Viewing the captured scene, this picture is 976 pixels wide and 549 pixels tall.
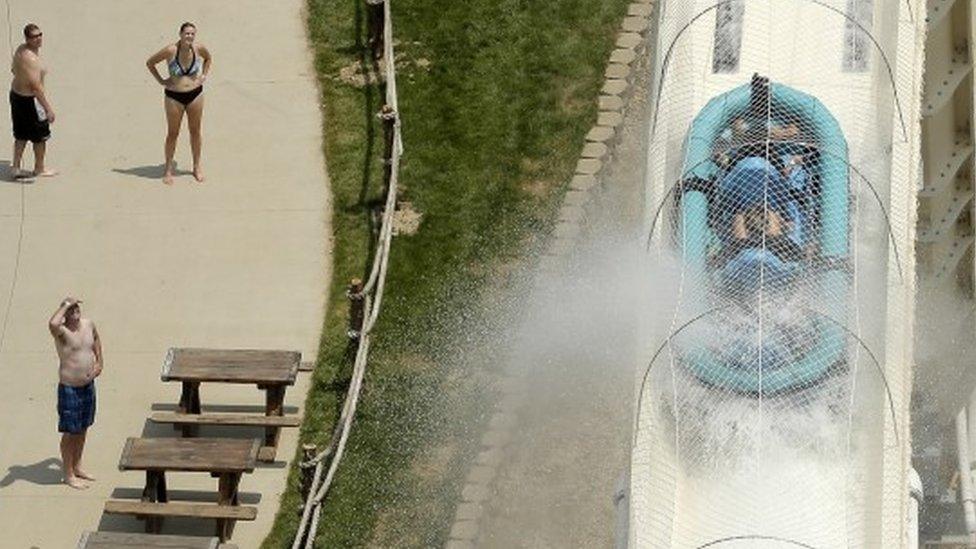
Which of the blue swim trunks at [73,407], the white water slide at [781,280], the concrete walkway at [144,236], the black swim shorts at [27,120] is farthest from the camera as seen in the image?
the black swim shorts at [27,120]

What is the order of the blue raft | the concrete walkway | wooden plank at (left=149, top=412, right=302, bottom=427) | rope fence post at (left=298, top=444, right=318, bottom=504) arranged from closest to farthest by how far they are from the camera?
the blue raft, rope fence post at (left=298, top=444, right=318, bottom=504), wooden plank at (left=149, top=412, right=302, bottom=427), the concrete walkway

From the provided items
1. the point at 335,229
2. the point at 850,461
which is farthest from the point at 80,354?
the point at 850,461

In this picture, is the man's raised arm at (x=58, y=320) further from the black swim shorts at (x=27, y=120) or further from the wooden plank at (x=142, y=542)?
the black swim shorts at (x=27, y=120)

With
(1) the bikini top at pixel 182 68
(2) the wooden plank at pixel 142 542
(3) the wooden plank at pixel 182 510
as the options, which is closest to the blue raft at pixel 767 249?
(3) the wooden plank at pixel 182 510

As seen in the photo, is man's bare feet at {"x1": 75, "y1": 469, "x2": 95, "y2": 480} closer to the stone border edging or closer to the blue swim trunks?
the blue swim trunks

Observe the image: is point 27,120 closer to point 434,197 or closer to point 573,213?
point 434,197

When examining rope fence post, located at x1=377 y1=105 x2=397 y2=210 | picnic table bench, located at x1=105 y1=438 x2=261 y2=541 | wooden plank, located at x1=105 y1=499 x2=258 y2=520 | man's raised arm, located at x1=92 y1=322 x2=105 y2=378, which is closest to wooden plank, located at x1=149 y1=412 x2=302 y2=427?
picnic table bench, located at x1=105 y1=438 x2=261 y2=541
